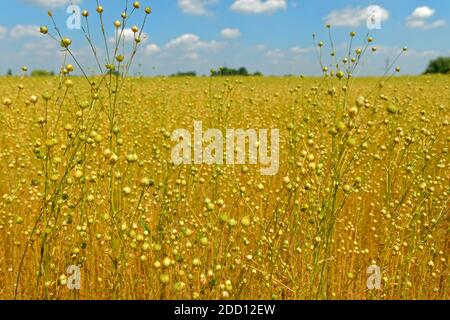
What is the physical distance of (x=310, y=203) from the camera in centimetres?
249

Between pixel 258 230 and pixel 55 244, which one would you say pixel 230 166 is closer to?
pixel 258 230

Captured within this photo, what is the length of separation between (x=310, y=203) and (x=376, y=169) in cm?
186

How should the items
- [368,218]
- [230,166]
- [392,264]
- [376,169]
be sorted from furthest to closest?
[376,169] → [230,166] → [368,218] → [392,264]

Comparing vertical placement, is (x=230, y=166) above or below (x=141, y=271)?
above
